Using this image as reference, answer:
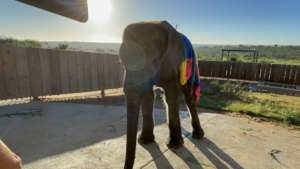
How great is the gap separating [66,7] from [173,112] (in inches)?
71.2

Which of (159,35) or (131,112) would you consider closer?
(131,112)

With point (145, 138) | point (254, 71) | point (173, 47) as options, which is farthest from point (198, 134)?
point (254, 71)

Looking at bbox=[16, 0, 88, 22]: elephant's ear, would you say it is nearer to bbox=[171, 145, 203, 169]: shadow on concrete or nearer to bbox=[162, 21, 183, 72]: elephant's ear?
bbox=[162, 21, 183, 72]: elephant's ear

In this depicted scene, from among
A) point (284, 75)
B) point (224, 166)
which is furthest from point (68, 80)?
point (284, 75)

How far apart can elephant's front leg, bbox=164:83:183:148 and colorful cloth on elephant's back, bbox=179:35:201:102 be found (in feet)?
0.44

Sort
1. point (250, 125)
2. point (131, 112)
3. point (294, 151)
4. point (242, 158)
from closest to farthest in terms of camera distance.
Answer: point (131, 112) < point (242, 158) < point (294, 151) < point (250, 125)

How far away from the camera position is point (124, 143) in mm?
2674

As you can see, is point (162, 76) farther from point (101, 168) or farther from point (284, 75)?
point (284, 75)

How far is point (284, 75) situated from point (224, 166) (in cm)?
774

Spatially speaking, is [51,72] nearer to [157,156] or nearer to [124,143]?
[124,143]

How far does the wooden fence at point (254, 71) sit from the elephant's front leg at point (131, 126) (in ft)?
27.2

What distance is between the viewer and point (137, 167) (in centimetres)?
215

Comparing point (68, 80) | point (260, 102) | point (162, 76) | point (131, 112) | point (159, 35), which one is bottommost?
point (260, 102)

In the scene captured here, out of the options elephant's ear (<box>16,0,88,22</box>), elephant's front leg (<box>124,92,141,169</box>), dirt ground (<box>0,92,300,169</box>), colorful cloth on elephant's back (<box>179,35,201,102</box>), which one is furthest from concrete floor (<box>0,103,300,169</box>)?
elephant's ear (<box>16,0,88,22</box>)
